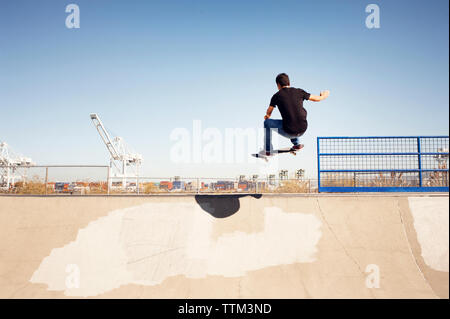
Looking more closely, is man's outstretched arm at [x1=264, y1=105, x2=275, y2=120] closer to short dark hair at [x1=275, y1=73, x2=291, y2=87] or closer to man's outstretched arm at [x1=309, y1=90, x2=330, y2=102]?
short dark hair at [x1=275, y1=73, x2=291, y2=87]

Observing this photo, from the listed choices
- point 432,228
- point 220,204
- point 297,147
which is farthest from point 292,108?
point 432,228

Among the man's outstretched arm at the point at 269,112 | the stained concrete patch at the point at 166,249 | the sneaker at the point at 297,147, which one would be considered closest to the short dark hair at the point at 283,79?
the man's outstretched arm at the point at 269,112

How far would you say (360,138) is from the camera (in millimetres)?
6820

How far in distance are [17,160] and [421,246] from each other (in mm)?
47485

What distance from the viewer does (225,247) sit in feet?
14.6

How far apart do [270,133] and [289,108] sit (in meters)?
0.63

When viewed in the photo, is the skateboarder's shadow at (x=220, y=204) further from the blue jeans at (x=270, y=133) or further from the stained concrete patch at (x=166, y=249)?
the blue jeans at (x=270, y=133)

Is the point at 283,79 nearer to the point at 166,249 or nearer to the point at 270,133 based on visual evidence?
the point at 270,133

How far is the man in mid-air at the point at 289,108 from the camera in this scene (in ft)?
12.3

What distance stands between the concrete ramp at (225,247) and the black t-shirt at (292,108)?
69.4 inches

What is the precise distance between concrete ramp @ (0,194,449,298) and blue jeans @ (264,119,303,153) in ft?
4.01
